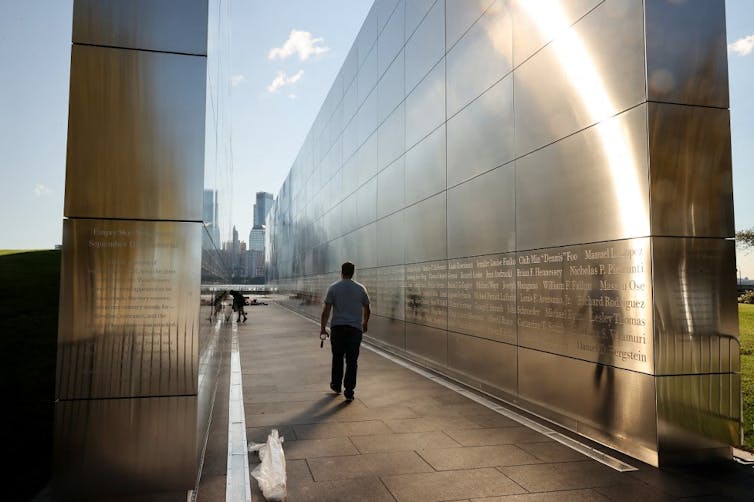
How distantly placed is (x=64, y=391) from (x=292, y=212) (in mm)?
34693

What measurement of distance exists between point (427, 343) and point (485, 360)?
9.06ft

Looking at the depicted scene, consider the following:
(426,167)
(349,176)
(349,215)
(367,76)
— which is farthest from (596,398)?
(349,176)

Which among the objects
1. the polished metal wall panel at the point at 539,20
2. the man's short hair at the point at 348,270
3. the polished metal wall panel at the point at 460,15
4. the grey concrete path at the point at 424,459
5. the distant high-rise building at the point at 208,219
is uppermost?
the polished metal wall panel at the point at 460,15

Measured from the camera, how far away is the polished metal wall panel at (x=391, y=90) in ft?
44.5

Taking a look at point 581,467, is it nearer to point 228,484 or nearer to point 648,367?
point 648,367

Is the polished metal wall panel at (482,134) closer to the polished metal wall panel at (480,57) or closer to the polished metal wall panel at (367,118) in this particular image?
the polished metal wall panel at (480,57)

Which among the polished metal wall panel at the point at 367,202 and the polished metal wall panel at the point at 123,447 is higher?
the polished metal wall panel at the point at 367,202

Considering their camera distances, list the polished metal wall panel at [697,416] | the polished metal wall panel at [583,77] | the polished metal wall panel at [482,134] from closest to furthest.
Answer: the polished metal wall panel at [697,416] < the polished metal wall panel at [583,77] < the polished metal wall panel at [482,134]

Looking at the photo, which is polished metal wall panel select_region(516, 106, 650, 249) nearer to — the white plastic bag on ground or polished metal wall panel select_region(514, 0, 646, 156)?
polished metal wall panel select_region(514, 0, 646, 156)

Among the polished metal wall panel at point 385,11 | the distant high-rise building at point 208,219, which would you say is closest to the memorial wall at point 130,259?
the distant high-rise building at point 208,219

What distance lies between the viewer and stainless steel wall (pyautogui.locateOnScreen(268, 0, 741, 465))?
5.31 m

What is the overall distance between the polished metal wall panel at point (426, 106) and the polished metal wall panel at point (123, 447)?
7.76 metres

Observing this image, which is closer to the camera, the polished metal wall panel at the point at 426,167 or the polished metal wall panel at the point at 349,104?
the polished metal wall panel at the point at 426,167

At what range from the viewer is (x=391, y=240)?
1406 centimetres
